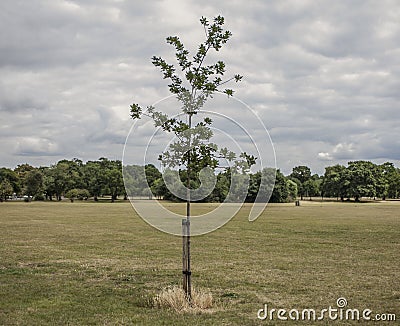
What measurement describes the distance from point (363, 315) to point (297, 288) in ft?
10.3

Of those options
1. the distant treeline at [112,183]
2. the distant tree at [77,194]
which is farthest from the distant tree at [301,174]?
the distant tree at [77,194]

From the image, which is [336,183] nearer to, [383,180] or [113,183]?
[383,180]

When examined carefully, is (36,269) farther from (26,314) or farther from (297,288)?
(297,288)

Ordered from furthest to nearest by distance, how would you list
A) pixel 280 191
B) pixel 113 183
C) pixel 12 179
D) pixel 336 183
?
1. pixel 12 179
2. pixel 336 183
3. pixel 113 183
4. pixel 280 191

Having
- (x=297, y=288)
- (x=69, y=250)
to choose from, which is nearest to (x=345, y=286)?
(x=297, y=288)

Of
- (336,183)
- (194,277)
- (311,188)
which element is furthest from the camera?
(311,188)

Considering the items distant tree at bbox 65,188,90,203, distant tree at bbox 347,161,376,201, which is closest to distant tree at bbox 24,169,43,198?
distant tree at bbox 65,188,90,203

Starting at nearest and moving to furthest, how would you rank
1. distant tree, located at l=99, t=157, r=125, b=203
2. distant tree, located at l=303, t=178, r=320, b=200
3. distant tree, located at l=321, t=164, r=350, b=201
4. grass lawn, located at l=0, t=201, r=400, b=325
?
grass lawn, located at l=0, t=201, r=400, b=325 < distant tree, located at l=99, t=157, r=125, b=203 < distant tree, located at l=321, t=164, r=350, b=201 < distant tree, located at l=303, t=178, r=320, b=200

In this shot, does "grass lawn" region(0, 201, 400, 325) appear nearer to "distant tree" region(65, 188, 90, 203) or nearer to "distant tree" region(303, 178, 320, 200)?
"distant tree" region(65, 188, 90, 203)

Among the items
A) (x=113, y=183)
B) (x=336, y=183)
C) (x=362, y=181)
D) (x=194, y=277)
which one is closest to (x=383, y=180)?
(x=362, y=181)

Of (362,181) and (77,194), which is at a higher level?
(362,181)

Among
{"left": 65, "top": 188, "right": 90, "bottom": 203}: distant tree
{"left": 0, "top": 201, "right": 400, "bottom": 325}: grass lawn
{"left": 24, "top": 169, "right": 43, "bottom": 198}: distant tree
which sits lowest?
{"left": 0, "top": 201, "right": 400, "bottom": 325}: grass lawn

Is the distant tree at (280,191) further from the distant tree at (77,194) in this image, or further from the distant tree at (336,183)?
the distant tree at (77,194)

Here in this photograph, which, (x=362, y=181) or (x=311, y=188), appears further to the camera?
A: (x=311, y=188)
